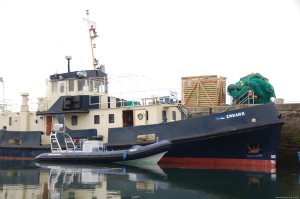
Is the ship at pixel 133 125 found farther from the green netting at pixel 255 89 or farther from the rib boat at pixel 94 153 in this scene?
the green netting at pixel 255 89

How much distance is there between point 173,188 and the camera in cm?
1077

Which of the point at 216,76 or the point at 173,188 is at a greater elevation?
the point at 216,76

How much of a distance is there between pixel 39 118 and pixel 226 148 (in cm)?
973

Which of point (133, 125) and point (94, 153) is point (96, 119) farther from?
point (94, 153)

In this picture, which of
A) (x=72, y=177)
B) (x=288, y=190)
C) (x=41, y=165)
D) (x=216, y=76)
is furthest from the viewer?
(x=216, y=76)

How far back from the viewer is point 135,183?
1151 centimetres

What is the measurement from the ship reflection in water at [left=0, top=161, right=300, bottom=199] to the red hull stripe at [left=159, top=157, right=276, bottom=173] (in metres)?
0.83

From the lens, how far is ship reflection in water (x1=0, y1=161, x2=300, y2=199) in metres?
9.98

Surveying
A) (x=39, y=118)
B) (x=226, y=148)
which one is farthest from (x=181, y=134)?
(x=39, y=118)

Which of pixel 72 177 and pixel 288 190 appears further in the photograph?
pixel 72 177

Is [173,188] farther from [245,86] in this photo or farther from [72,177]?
[245,86]

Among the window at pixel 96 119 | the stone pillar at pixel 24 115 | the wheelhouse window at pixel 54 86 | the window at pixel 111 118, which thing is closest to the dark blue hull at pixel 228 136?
the window at pixel 111 118

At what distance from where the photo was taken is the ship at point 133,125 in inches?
587

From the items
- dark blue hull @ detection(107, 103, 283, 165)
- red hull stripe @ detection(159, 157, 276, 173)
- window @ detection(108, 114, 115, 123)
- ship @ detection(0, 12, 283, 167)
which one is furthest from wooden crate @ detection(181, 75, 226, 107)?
window @ detection(108, 114, 115, 123)
